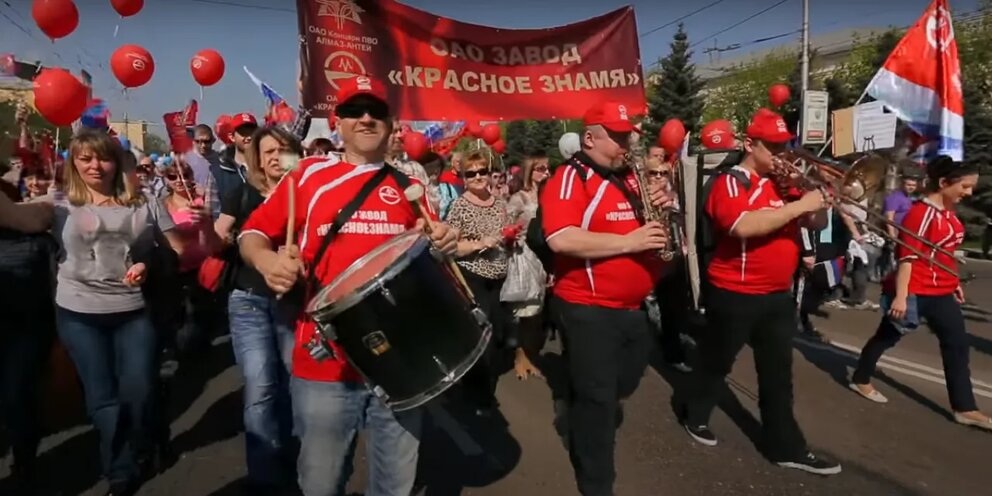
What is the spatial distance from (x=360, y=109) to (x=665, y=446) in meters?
3.11

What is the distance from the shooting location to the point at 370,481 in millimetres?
2695

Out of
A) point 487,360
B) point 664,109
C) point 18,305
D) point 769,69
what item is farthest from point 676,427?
point 769,69

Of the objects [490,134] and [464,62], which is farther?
[490,134]

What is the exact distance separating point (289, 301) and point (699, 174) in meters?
2.63

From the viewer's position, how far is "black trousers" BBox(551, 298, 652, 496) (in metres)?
3.48

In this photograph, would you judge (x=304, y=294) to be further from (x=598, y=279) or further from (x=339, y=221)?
(x=598, y=279)

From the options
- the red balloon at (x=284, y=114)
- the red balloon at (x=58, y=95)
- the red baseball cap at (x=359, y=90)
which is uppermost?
the red balloon at (x=58, y=95)

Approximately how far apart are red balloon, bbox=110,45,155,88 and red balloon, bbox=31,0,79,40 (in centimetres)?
42

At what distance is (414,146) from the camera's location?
311 inches

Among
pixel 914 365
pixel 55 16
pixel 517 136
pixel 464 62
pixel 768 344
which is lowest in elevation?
pixel 914 365

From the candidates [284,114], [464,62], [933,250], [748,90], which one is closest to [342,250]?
[464,62]

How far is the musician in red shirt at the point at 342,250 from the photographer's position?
2477mm

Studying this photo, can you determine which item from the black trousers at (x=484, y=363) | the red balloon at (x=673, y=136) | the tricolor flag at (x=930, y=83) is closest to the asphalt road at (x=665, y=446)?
the black trousers at (x=484, y=363)

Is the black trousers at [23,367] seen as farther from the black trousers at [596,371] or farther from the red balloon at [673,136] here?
the red balloon at [673,136]
